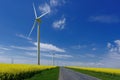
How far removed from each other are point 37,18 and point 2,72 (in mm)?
54543

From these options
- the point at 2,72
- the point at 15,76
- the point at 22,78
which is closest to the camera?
the point at 2,72

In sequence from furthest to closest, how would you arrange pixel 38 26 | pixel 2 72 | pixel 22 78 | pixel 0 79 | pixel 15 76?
pixel 38 26
pixel 22 78
pixel 15 76
pixel 2 72
pixel 0 79

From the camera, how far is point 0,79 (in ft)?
77.0

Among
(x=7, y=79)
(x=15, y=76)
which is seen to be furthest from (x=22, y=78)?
(x=7, y=79)

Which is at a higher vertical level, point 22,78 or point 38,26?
point 38,26

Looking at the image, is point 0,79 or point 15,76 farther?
point 15,76

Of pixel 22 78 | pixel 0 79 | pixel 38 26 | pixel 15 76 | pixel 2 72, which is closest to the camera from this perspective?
pixel 0 79

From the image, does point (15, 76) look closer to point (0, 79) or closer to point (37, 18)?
point (0, 79)

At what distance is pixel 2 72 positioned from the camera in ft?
82.0

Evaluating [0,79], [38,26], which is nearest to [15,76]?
[0,79]

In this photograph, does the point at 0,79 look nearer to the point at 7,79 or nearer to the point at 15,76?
the point at 7,79

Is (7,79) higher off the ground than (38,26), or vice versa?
(38,26)

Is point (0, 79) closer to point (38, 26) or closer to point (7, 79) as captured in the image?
point (7, 79)

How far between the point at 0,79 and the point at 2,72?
160 cm
